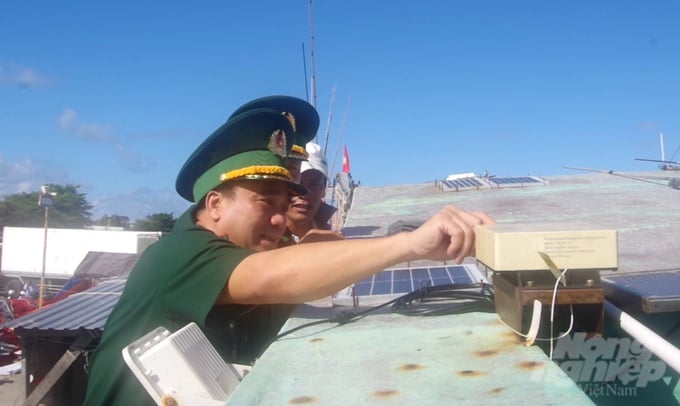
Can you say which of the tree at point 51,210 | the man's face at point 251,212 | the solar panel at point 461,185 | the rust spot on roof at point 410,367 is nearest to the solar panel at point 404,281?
the man's face at point 251,212

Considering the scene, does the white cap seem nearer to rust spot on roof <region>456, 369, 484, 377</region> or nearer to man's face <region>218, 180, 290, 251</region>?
man's face <region>218, 180, 290, 251</region>

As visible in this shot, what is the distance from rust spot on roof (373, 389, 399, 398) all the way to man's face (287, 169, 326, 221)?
9.40ft

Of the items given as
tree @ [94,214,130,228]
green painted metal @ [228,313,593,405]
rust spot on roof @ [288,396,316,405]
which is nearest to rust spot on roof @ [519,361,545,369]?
green painted metal @ [228,313,593,405]

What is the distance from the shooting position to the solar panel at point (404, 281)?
2.62m

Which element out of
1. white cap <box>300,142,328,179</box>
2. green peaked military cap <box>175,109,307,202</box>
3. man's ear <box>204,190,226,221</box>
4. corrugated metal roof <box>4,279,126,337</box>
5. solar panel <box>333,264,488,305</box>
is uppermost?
white cap <box>300,142,328,179</box>

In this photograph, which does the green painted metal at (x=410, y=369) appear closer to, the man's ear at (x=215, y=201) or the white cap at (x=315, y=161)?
the man's ear at (x=215, y=201)

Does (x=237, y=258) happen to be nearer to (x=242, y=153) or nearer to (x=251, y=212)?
(x=251, y=212)

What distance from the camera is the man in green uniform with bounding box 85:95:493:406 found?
1758 millimetres

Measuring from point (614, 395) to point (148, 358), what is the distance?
144 centimetres

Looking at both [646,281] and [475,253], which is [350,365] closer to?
[475,253]

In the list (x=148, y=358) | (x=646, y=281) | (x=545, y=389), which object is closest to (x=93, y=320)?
(x=148, y=358)

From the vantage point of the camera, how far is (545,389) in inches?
46.1

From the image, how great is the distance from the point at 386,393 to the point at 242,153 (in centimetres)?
127

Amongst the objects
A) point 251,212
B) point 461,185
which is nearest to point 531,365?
point 251,212
